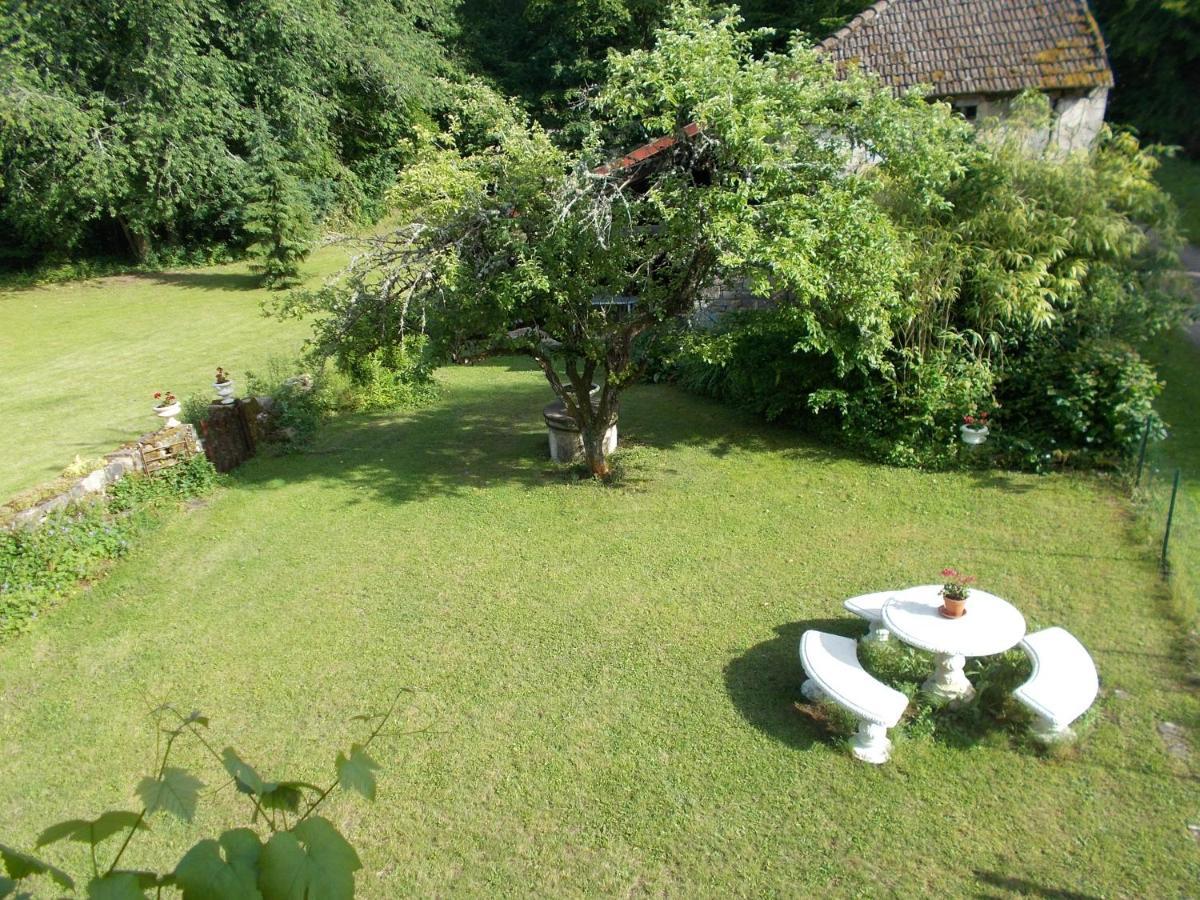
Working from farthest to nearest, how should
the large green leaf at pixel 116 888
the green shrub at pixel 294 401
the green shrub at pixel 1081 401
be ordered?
the green shrub at pixel 294 401
the green shrub at pixel 1081 401
the large green leaf at pixel 116 888

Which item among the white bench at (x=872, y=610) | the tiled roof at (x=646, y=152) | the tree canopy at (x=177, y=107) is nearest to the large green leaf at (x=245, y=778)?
the white bench at (x=872, y=610)

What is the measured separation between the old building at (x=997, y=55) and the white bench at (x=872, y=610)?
8.47 metres

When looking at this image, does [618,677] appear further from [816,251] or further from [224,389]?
[224,389]

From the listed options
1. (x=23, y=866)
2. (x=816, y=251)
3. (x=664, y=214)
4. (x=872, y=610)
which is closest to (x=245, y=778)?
(x=23, y=866)

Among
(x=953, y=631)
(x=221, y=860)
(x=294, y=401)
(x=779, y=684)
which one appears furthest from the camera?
(x=294, y=401)

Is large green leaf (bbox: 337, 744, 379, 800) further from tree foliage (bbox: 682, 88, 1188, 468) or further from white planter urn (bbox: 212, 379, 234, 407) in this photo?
white planter urn (bbox: 212, 379, 234, 407)

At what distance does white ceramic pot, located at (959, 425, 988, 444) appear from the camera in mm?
9086

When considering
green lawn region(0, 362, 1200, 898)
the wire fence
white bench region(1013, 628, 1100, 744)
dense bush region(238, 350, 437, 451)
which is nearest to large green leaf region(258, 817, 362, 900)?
green lawn region(0, 362, 1200, 898)

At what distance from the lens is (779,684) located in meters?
5.87

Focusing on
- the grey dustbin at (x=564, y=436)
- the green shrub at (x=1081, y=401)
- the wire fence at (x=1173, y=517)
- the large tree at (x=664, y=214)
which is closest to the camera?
the wire fence at (x=1173, y=517)

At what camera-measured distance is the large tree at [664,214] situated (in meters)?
7.66

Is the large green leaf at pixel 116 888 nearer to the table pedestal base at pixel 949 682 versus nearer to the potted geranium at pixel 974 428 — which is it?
the table pedestal base at pixel 949 682

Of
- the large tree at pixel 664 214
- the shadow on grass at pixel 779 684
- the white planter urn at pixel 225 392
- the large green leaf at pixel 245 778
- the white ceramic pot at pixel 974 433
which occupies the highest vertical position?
the large tree at pixel 664 214

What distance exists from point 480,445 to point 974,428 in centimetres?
613
